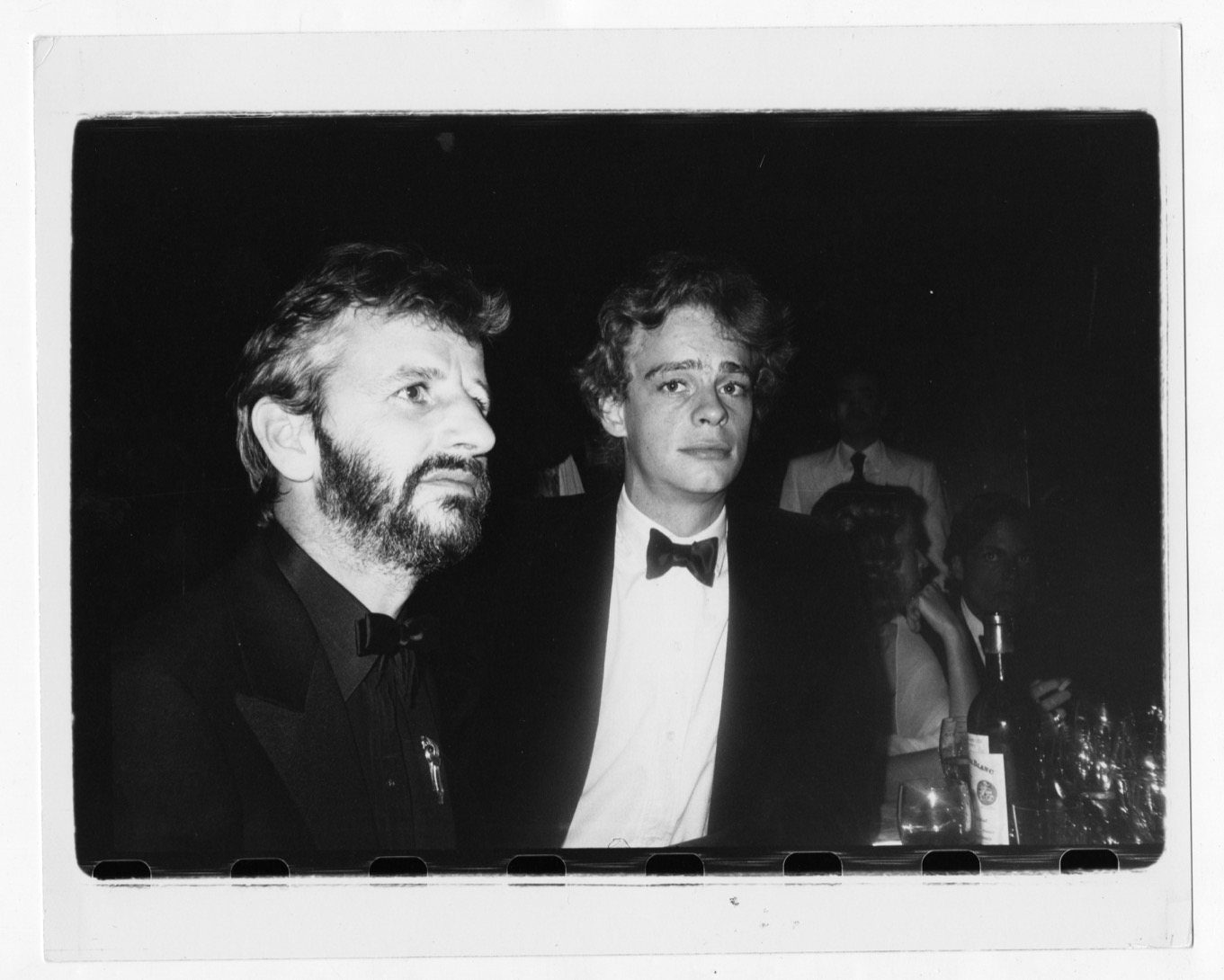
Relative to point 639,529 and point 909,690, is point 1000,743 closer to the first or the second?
point 909,690

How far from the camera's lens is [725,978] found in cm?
137

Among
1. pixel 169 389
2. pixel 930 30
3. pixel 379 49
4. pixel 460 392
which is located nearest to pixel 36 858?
pixel 169 389

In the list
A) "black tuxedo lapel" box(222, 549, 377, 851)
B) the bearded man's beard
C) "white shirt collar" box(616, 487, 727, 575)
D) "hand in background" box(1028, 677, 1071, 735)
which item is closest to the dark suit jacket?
"black tuxedo lapel" box(222, 549, 377, 851)

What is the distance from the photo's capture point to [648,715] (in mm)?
1366

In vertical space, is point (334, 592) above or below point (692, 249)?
below

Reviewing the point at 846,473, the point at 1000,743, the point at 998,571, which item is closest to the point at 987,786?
the point at 1000,743

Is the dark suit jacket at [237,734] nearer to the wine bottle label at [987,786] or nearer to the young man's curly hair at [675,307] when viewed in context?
the young man's curly hair at [675,307]

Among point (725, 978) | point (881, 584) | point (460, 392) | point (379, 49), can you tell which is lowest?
point (725, 978)

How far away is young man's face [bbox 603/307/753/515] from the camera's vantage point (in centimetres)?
135

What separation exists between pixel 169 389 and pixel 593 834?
85 centimetres

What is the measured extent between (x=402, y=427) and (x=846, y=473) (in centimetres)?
61

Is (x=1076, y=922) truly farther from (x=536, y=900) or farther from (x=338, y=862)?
(x=338, y=862)

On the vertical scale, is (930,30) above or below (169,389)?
above

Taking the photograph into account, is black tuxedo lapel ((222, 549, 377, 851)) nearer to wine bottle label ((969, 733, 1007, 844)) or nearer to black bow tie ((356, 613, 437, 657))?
black bow tie ((356, 613, 437, 657))
